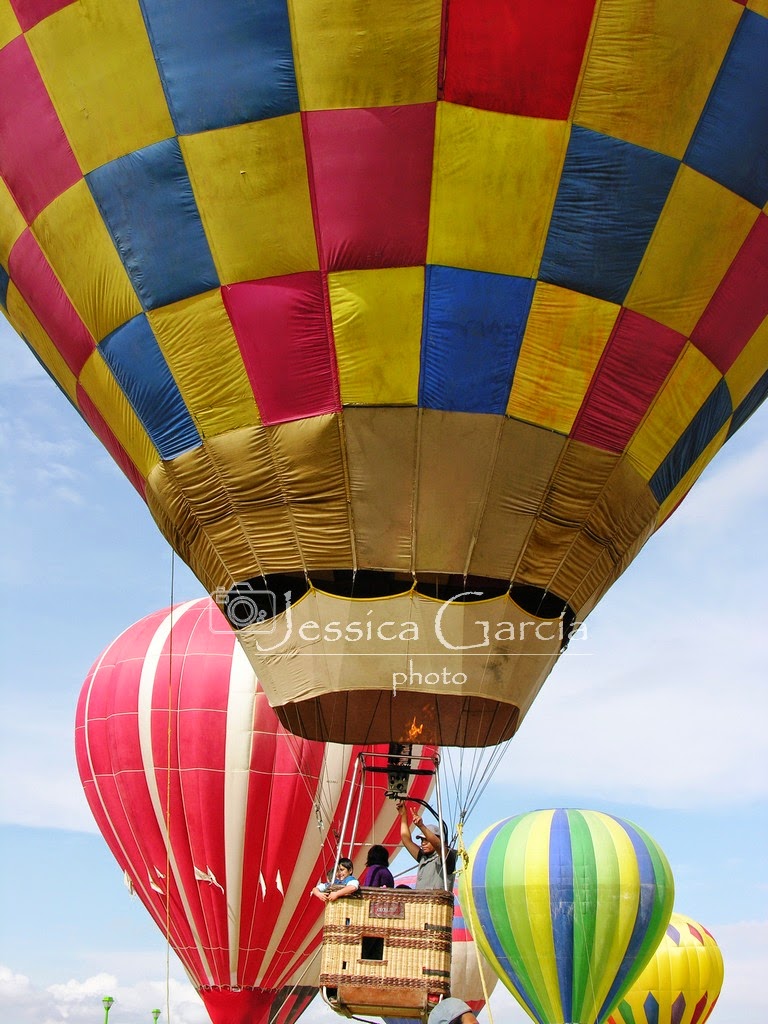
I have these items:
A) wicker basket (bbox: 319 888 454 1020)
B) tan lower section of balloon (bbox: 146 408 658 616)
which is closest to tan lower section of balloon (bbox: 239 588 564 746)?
tan lower section of balloon (bbox: 146 408 658 616)

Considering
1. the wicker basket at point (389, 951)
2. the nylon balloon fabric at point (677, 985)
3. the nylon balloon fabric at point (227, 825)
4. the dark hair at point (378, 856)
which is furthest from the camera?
the nylon balloon fabric at point (677, 985)

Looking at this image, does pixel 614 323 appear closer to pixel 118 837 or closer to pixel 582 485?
pixel 582 485

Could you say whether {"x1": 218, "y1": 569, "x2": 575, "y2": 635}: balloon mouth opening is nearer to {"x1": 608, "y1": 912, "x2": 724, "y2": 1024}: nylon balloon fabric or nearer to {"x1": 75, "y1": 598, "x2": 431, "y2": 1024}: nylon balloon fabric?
{"x1": 75, "y1": 598, "x2": 431, "y2": 1024}: nylon balloon fabric

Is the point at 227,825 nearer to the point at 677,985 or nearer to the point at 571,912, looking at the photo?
the point at 571,912

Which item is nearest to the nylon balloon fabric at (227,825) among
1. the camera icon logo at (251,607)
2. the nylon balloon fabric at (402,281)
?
the camera icon logo at (251,607)

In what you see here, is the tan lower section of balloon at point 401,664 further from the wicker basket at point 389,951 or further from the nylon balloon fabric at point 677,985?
the nylon balloon fabric at point 677,985

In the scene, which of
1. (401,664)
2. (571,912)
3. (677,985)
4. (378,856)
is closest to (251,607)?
(401,664)

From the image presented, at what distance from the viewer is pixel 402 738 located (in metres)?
6.02

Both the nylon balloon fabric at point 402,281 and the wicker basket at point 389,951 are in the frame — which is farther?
the nylon balloon fabric at point 402,281

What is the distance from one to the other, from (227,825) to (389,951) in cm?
769

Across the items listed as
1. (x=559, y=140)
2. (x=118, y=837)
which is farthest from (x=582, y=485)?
(x=118, y=837)

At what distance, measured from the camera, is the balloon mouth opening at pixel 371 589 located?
587 cm

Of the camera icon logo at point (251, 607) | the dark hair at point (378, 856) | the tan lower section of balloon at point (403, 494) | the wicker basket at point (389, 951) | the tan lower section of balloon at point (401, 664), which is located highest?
the tan lower section of balloon at point (403, 494)

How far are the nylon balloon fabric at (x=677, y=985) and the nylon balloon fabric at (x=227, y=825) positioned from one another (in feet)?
24.6
